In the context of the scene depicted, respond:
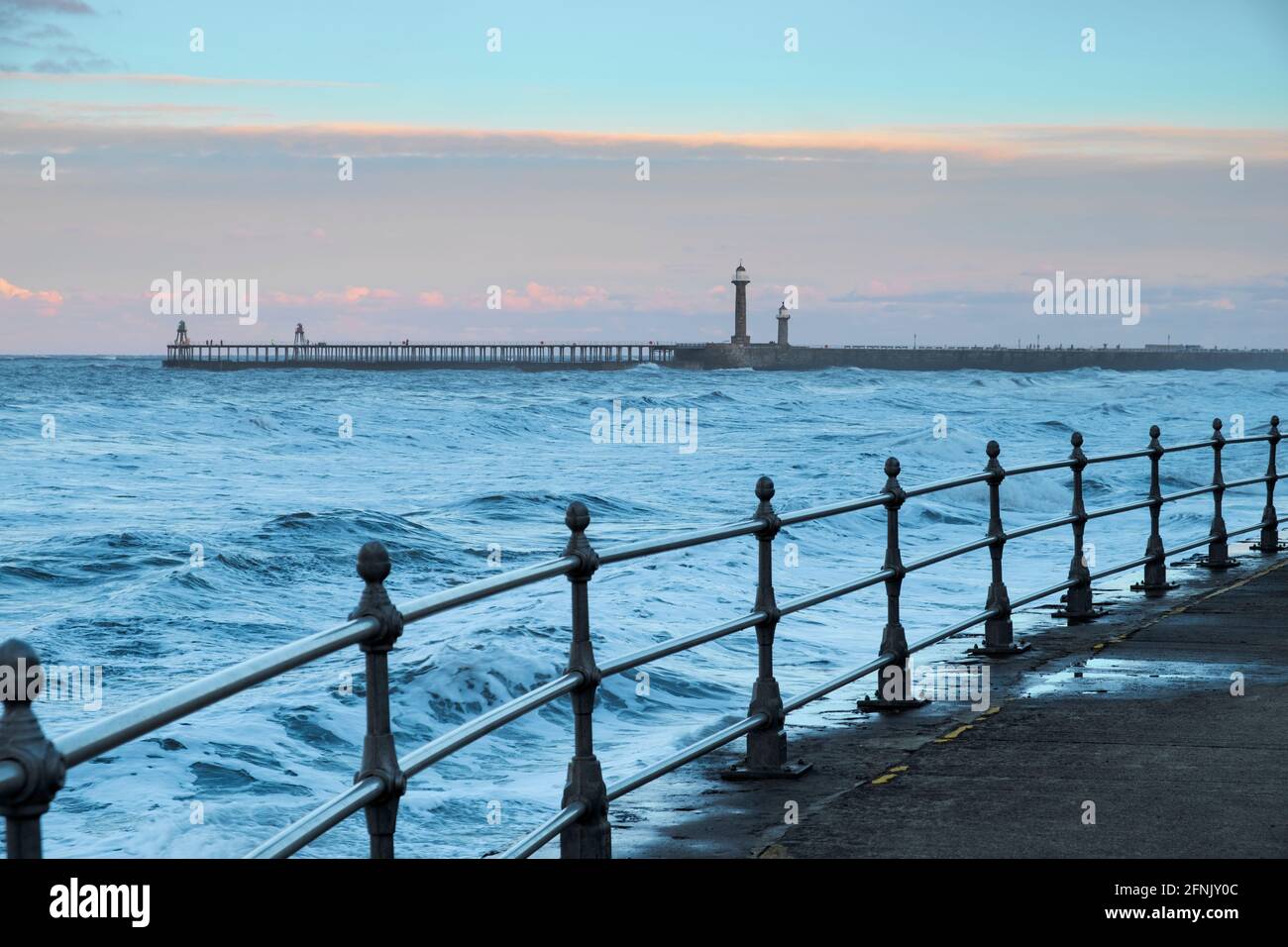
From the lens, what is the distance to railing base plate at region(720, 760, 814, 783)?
6.89 meters

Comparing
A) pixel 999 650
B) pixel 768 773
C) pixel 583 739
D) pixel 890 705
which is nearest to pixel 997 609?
pixel 999 650

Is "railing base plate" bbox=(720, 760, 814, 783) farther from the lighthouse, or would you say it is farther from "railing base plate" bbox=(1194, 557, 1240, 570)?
the lighthouse

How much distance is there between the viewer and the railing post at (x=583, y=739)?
17.3 ft

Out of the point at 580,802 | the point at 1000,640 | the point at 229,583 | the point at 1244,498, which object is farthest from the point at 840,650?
the point at 1244,498

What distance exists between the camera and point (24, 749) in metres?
2.41

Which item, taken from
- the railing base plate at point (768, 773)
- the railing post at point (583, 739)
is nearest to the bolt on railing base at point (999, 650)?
the railing base plate at point (768, 773)

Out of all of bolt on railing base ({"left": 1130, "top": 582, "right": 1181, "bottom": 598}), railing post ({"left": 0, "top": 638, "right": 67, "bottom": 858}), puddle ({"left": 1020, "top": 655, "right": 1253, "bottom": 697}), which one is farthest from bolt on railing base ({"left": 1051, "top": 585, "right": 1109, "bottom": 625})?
railing post ({"left": 0, "top": 638, "right": 67, "bottom": 858})

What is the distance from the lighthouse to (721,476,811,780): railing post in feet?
441

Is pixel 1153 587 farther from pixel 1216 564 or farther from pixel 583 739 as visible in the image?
pixel 583 739

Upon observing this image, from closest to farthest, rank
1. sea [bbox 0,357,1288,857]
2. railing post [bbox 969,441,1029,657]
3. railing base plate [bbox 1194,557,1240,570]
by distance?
railing post [bbox 969,441,1029,657] → sea [bbox 0,357,1288,857] → railing base plate [bbox 1194,557,1240,570]

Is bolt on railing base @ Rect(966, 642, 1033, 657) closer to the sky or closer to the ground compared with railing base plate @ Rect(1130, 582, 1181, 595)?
closer to the sky

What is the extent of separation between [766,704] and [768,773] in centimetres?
32

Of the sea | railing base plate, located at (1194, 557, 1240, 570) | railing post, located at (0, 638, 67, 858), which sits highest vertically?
railing post, located at (0, 638, 67, 858)

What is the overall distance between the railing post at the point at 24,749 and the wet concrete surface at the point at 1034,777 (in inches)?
137
